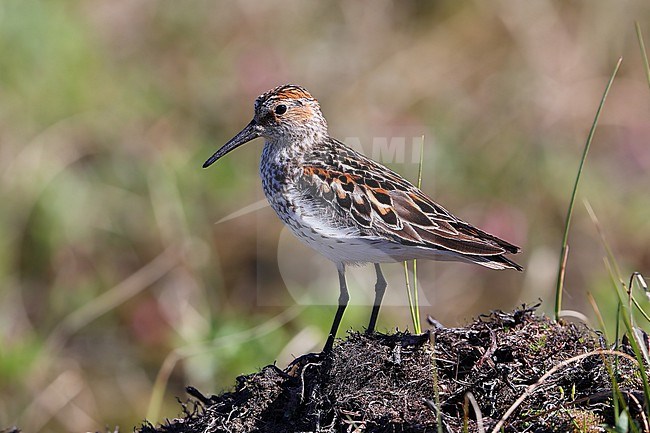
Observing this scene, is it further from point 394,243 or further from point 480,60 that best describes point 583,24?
point 394,243

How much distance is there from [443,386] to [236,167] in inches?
224

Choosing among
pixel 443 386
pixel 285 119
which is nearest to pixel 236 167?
pixel 285 119

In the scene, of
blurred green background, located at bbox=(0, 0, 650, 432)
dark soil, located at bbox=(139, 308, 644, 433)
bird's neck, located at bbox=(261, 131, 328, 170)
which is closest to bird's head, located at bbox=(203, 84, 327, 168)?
bird's neck, located at bbox=(261, 131, 328, 170)

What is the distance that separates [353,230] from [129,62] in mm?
6443

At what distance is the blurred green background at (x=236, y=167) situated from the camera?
7961mm

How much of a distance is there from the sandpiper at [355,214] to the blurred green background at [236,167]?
198cm

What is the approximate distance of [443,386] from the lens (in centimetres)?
365

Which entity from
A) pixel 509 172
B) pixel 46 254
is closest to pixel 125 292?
pixel 46 254

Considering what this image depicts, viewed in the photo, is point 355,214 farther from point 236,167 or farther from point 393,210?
point 236,167

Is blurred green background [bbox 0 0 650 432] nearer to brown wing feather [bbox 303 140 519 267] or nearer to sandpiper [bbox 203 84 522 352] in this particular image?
sandpiper [bbox 203 84 522 352]

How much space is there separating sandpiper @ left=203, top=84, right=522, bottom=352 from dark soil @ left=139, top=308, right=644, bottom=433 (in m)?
0.26

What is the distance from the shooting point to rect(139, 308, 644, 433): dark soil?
11.6 feet

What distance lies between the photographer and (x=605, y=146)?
10008 mm

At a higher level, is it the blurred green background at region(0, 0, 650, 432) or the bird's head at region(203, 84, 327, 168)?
the blurred green background at region(0, 0, 650, 432)
